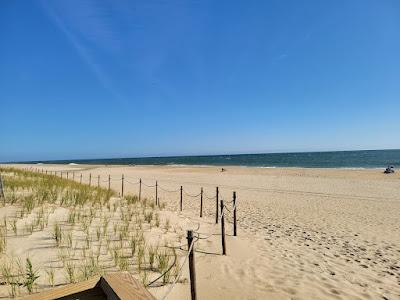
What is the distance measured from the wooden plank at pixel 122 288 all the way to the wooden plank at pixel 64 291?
0.11 metres

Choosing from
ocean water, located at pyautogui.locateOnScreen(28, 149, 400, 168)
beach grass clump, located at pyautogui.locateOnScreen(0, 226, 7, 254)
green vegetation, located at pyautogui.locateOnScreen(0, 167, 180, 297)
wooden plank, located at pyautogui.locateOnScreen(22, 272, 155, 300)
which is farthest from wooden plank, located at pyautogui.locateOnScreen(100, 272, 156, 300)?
ocean water, located at pyautogui.locateOnScreen(28, 149, 400, 168)

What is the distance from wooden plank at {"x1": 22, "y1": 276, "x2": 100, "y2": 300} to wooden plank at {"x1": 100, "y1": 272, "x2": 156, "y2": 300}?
11 centimetres

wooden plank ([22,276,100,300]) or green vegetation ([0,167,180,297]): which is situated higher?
wooden plank ([22,276,100,300])

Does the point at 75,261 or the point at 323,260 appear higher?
the point at 75,261

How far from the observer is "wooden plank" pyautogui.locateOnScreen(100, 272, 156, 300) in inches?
92.7

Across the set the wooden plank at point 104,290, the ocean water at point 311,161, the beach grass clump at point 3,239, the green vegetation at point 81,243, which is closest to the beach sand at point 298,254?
the beach grass clump at point 3,239

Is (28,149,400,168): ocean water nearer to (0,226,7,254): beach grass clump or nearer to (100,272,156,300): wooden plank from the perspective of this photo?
(0,226,7,254): beach grass clump

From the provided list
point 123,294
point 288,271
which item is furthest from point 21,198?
point 123,294

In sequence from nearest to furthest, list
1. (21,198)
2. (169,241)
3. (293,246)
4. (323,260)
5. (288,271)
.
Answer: (288,271) < (323,260) < (169,241) < (293,246) < (21,198)

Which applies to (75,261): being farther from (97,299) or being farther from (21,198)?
(21,198)

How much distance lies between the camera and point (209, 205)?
48.2ft

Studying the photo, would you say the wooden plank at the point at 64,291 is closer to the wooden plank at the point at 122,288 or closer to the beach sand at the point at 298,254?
the wooden plank at the point at 122,288

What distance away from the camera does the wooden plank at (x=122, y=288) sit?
7.73 feet

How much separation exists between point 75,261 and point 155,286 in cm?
167
